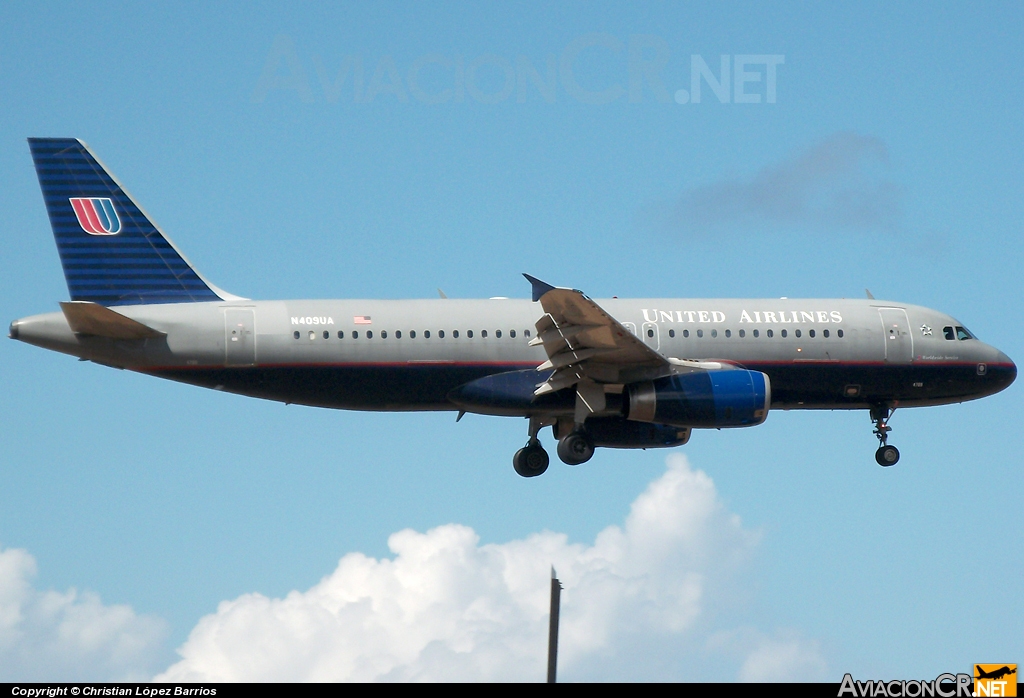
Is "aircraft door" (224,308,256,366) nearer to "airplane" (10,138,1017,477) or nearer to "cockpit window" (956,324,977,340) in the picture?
"airplane" (10,138,1017,477)

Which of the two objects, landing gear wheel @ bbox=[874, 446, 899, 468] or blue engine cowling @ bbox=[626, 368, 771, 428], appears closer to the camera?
blue engine cowling @ bbox=[626, 368, 771, 428]

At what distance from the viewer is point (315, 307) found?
4219 centimetres

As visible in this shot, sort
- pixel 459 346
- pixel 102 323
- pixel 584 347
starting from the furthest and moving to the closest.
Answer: pixel 459 346, pixel 584 347, pixel 102 323

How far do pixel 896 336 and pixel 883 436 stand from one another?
10.8ft

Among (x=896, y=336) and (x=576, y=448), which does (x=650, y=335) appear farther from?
(x=896, y=336)

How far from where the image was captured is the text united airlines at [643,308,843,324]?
43688mm

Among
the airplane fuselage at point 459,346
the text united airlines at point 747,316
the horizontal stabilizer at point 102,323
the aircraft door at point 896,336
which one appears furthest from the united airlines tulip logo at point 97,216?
the aircraft door at point 896,336

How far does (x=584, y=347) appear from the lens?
4078 cm

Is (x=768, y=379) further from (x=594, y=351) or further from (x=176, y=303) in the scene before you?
(x=176, y=303)

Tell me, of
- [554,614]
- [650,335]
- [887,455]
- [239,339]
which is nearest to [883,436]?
[887,455]

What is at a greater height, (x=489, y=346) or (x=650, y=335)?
(x=650, y=335)

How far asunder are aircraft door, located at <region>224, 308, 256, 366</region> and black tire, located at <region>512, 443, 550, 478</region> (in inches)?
330

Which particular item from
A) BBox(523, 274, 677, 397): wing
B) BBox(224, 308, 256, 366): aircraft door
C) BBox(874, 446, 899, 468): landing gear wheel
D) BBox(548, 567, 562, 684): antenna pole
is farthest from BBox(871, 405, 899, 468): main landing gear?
BBox(548, 567, 562, 684): antenna pole

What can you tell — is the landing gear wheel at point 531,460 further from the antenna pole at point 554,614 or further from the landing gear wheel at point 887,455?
the antenna pole at point 554,614
